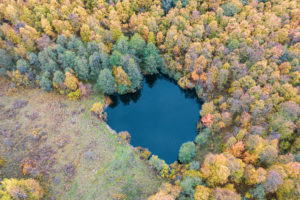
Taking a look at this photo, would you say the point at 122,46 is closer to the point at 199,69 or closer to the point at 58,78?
the point at 58,78

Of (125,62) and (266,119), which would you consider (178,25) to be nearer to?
(125,62)

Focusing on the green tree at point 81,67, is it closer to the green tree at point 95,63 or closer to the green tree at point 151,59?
the green tree at point 95,63

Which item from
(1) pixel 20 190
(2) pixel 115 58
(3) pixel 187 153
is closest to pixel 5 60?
(2) pixel 115 58

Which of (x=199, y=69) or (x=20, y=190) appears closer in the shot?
(x=20, y=190)

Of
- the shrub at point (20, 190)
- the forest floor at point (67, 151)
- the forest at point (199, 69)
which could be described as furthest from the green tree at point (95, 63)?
the shrub at point (20, 190)

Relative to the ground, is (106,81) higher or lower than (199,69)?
lower

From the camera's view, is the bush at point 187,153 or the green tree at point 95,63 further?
the green tree at point 95,63

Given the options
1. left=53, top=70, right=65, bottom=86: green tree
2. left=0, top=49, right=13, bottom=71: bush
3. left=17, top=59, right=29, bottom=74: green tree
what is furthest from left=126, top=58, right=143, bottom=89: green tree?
left=0, top=49, right=13, bottom=71: bush
